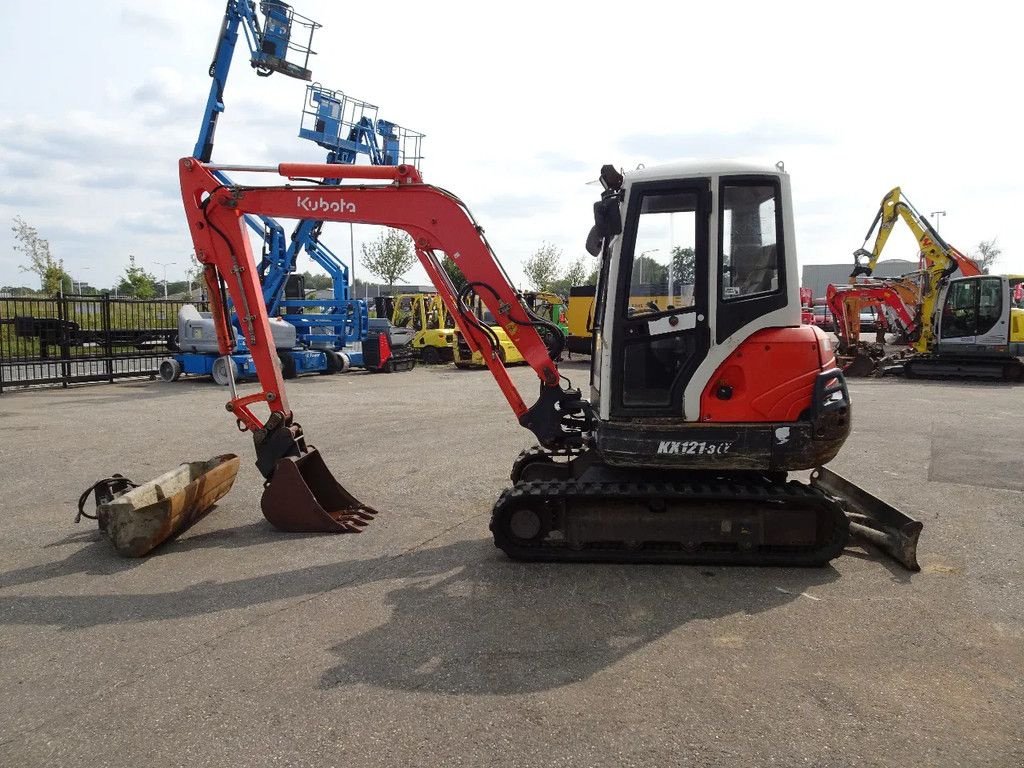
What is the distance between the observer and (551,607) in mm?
4754

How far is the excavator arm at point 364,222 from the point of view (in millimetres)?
6289

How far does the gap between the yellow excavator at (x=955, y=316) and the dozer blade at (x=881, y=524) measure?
50.6ft

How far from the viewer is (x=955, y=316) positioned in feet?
64.8

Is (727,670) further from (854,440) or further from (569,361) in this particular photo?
(569,361)

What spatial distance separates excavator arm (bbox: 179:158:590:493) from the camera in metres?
6.29

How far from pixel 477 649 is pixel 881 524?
140 inches

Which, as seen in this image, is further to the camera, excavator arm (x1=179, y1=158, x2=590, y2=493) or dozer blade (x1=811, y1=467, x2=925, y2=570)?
excavator arm (x1=179, y1=158, x2=590, y2=493)

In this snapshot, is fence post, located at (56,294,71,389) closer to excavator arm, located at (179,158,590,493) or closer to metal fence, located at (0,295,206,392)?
metal fence, located at (0,295,206,392)

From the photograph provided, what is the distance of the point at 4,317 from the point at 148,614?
16507mm

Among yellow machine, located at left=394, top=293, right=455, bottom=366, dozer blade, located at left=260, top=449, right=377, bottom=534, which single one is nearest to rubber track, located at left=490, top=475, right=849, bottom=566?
dozer blade, located at left=260, top=449, right=377, bottom=534

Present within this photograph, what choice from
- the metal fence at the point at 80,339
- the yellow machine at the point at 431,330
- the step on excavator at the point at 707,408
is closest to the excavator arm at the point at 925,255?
the yellow machine at the point at 431,330

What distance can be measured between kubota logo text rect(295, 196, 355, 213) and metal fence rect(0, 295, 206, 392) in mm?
14237

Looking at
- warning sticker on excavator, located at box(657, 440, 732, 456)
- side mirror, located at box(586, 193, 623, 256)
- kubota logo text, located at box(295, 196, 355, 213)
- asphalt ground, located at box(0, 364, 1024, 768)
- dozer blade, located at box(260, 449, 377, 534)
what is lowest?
asphalt ground, located at box(0, 364, 1024, 768)

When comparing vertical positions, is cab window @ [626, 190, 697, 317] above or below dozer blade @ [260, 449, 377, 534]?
above
